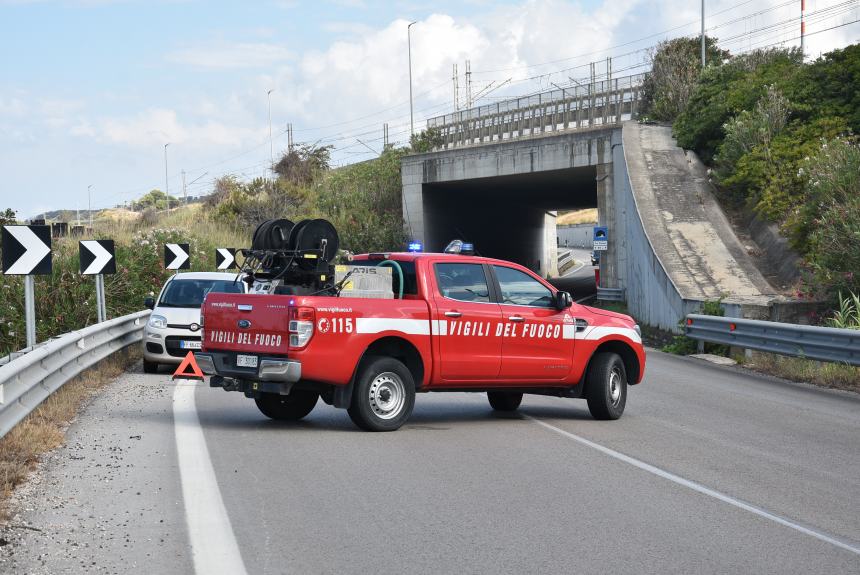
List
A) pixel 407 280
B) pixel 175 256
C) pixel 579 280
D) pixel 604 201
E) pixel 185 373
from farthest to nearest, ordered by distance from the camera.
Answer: pixel 579 280 → pixel 604 201 → pixel 175 256 → pixel 185 373 → pixel 407 280

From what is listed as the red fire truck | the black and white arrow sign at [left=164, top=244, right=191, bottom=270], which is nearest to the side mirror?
the red fire truck

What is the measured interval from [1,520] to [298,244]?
203 inches

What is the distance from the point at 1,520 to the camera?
6.80m

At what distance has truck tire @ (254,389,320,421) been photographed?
1185cm

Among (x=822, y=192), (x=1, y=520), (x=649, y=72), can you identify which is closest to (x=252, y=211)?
(x=649, y=72)

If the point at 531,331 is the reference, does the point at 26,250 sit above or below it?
above

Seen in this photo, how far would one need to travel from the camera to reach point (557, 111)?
1645 inches

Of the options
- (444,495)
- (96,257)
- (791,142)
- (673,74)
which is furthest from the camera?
(673,74)

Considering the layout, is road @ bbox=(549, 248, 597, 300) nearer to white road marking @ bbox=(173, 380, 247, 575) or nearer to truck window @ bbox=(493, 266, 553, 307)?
truck window @ bbox=(493, 266, 553, 307)

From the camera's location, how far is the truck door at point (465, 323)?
448 inches

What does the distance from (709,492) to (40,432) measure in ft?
19.9

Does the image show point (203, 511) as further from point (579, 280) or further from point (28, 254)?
point (579, 280)

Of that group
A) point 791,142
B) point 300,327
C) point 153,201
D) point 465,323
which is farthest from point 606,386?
point 153,201

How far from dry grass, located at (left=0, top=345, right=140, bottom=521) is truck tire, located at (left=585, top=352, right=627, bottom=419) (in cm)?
592
